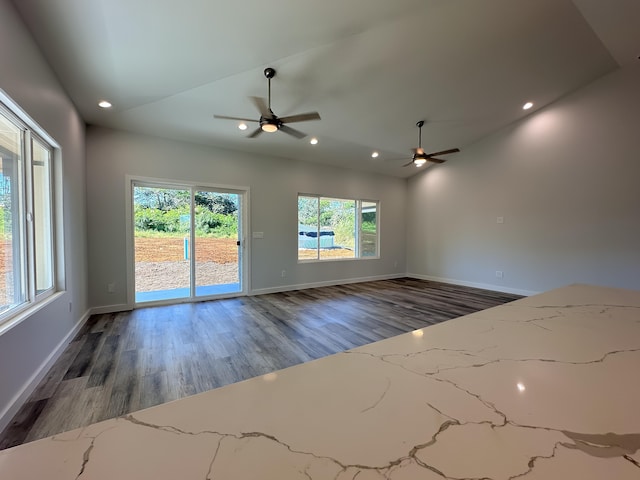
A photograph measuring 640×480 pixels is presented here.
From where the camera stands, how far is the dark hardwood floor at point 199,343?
2.07m

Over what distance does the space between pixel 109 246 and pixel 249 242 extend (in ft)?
6.92

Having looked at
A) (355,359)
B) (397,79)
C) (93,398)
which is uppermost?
(397,79)

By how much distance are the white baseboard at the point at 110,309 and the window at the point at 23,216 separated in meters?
1.48

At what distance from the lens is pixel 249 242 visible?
5277 mm

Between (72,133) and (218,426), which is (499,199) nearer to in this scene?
(218,426)

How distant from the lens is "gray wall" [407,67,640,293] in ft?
14.2

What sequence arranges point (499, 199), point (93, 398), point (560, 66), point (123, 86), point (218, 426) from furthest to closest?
1. point (499, 199)
2. point (560, 66)
3. point (123, 86)
4. point (93, 398)
5. point (218, 426)

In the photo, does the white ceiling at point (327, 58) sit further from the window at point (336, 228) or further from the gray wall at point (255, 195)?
the window at point (336, 228)

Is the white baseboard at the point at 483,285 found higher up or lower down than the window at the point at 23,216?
lower down

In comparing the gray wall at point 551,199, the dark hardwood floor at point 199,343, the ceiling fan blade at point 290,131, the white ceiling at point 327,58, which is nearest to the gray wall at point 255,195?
the white ceiling at point 327,58

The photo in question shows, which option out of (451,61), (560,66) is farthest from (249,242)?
(560,66)

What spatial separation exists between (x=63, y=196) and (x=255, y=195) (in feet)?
9.19

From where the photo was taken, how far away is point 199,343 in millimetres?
3119

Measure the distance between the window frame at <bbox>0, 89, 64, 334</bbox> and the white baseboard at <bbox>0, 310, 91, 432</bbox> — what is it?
51cm
